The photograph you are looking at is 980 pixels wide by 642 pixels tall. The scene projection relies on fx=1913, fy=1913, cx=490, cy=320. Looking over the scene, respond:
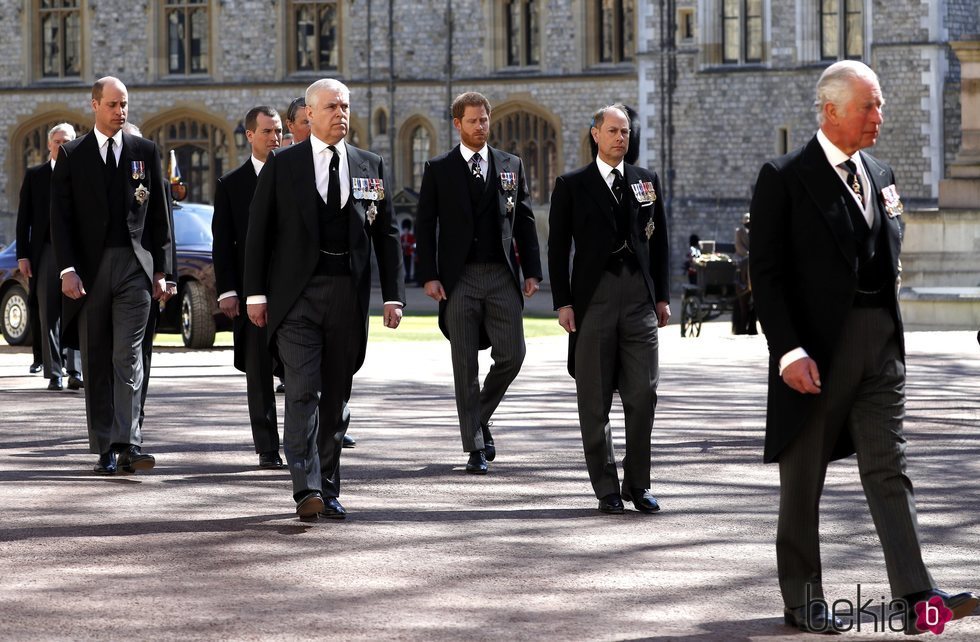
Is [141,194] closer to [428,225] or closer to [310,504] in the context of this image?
[428,225]

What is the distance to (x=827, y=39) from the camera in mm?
39125

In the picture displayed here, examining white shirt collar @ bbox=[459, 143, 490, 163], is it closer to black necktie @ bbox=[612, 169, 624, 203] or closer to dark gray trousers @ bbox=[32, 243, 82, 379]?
black necktie @ bbox=[612, 169, 624, 203]

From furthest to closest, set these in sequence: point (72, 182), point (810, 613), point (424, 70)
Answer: point (424, 70) < point (72, 182) < point (810, 613)

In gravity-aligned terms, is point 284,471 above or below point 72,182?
below

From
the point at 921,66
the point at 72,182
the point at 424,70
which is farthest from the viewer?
the point at 424,70

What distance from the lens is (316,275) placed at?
7.66m

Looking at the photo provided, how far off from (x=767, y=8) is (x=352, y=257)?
32.6m

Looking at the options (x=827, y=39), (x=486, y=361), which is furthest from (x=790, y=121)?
(x=486, y=361)

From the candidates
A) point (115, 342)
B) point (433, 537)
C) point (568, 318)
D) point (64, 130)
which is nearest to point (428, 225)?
point (568, 318)

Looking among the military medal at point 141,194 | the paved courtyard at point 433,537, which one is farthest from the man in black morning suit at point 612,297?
the military medal at point 141,194

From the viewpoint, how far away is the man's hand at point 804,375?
17.7ft

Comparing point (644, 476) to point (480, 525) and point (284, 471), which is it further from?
point (284, 471)

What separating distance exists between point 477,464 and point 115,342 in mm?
1825

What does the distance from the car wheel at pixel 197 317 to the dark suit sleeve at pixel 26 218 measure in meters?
4.85
